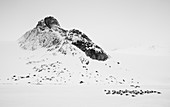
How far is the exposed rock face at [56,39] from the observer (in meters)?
39.0

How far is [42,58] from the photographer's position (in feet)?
114

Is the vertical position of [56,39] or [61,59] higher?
[56,39]

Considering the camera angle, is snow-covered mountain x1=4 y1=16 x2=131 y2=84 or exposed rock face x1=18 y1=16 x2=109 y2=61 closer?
snow-covered mountain x1=4 y1=16 x2=131 y2=84

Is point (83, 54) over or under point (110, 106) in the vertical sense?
over

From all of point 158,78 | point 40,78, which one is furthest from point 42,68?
point 158,78

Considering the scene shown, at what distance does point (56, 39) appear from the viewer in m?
40.9

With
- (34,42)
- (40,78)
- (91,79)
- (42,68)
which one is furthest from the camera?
(34,42)

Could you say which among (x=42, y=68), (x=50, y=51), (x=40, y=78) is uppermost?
→ (x=50, y=51)

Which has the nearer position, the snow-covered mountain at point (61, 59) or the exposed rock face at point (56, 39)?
the snow-covered mountain at point (61, 59)

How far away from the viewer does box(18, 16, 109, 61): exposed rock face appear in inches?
1535

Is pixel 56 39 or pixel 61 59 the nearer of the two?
pixel 61 59

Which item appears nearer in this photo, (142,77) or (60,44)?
(142,77)

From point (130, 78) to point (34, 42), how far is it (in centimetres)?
2872

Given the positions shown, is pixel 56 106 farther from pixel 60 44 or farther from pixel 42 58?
pixel 60 44
